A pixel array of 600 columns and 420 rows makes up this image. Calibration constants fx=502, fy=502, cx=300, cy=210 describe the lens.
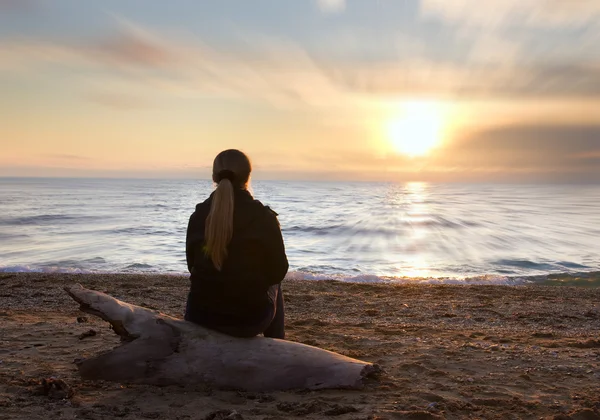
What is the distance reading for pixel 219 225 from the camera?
12.9 feet

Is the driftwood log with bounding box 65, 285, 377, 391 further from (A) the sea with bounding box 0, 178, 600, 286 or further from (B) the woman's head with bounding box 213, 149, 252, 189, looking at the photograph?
(A) the sea with bounding box 0, 178, 600, 286

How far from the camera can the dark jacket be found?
13.3 ft

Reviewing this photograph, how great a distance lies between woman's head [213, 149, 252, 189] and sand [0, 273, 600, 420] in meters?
1.70

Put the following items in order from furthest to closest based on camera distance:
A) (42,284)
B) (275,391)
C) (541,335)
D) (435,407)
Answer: (42,284), (541,335), (275,391), (435,407)

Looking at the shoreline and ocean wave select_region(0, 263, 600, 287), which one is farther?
ocean wave select_region(0, 263, 600, 287)

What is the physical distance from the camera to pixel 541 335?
21.2 feet

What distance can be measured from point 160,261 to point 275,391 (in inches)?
488

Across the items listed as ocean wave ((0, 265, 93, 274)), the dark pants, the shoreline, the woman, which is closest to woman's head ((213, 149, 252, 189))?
the woman

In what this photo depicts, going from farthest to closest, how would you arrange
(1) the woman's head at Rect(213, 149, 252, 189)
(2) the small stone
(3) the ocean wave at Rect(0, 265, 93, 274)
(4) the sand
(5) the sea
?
(5) the sea, (3) the ocean wave at Rect(0, 265, 93, 274), (2) the small stone, (1) the woman's head at Rect(213, 149, 252, 189), (4) the sand

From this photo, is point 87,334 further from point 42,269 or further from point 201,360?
point 42,269

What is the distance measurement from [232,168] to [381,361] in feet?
8.03

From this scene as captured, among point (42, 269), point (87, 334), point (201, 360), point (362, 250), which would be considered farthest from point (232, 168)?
point (362, 250)

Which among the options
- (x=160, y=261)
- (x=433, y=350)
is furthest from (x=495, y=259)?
(x=433, y=350)

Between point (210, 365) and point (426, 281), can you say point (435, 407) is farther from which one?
point (426, 281)
